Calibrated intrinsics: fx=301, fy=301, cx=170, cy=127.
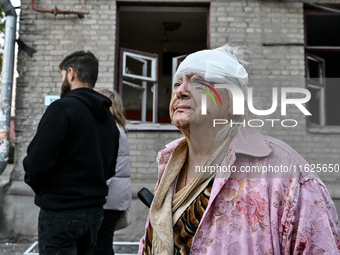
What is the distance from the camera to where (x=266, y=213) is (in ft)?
3.57

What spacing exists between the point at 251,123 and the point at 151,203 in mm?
622

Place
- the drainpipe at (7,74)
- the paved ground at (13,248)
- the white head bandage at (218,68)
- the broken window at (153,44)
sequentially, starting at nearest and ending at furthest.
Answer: the white head bandage at (218,68) → the paved ground at (13,248) → the drainpipe at (7,74) → the broken window at (153,44)

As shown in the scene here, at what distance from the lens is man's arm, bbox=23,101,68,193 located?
6.15 feet

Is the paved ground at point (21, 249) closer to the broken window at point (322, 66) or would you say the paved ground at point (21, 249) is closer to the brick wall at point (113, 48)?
the brick wall at point (113, 48)

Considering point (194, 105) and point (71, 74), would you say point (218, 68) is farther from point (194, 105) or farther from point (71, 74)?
point (71, 74)

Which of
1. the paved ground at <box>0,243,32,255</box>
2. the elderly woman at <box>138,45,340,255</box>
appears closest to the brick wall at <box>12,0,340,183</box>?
the paved ground at <box>0,243,32,255</box>

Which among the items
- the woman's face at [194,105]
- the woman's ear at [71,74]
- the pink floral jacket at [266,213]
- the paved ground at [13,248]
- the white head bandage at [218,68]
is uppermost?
the woman's ear at [71,74]

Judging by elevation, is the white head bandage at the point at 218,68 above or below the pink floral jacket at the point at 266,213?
above

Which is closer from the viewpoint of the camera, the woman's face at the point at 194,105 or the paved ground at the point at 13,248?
the woman's face at the point at 194,105

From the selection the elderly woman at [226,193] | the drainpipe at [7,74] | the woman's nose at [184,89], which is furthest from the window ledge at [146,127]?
the woman's nose at [184,89]

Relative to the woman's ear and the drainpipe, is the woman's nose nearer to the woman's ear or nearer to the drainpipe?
the woman's ear

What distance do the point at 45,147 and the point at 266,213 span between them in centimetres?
139

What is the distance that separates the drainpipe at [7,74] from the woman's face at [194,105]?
408 cm

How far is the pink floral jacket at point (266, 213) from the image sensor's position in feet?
3.33
